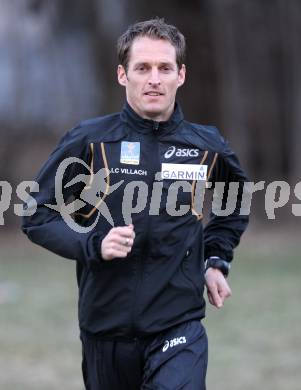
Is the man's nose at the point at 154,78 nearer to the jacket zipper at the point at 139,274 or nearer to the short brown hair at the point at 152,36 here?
the short brown hair at the point at 152,36

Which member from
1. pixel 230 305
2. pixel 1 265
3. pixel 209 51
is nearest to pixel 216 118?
pixel 209 51

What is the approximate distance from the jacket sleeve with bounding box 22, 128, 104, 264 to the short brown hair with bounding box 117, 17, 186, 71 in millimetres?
422

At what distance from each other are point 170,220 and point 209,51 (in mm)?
14912

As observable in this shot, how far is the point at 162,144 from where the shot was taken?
13.9 ft

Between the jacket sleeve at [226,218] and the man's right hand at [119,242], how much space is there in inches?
30.2

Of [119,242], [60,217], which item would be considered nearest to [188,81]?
[60,217]

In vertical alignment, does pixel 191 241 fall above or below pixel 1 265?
above

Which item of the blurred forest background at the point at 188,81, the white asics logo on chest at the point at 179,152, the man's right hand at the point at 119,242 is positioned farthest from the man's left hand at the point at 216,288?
the blurred forest background at the point at 188,81

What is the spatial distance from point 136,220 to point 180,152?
384 millimetres

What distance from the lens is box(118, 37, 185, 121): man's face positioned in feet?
13.7

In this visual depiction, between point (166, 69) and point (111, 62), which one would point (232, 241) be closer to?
point (166, 69)

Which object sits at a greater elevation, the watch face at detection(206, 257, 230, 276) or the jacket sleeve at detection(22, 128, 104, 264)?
the jacket sleeve at detection(22, 128, 104, 264)

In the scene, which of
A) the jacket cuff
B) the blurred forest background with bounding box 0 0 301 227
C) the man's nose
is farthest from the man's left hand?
the blurred forest background with bounding box 0 0 301 227

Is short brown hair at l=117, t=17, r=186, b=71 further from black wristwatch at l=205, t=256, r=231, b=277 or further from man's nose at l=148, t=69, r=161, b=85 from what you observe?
black wristwatch at l=205, t=256, r=231, b=277
